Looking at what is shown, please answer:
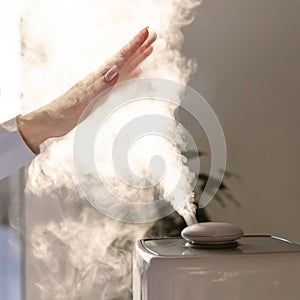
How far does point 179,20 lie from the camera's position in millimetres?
1605

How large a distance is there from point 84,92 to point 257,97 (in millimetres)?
488

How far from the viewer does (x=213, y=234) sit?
1.09m

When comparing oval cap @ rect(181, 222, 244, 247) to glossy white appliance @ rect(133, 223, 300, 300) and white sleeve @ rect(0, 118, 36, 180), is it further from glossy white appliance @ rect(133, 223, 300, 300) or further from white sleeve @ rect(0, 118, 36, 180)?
white sleeve @ rect(0, 118, 36, 180)

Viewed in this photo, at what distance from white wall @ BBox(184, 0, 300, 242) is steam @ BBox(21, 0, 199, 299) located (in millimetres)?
84

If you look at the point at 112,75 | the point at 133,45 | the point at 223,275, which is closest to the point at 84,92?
the point at 112,75

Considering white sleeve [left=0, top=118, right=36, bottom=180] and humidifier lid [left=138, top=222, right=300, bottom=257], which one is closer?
humidifier lid [left=138, top=222, right=300, bottom=257]

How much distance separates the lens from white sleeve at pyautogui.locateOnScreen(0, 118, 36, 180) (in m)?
1.30

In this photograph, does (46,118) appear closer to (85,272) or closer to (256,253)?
(85,272)

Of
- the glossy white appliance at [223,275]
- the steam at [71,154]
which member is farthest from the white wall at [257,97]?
the glossy white appliance at [223,275]

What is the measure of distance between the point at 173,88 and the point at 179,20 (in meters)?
0.18

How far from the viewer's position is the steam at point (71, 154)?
1.60 m

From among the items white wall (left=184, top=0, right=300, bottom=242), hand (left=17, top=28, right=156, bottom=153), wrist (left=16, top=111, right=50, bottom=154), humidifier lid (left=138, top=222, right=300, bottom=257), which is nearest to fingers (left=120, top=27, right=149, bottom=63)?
hand (left=17, top=28, right=156, bottom=153)

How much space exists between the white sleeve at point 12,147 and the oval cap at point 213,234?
43 centimetres

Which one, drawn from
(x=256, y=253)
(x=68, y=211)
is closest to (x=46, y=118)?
(x=68, y=211)
